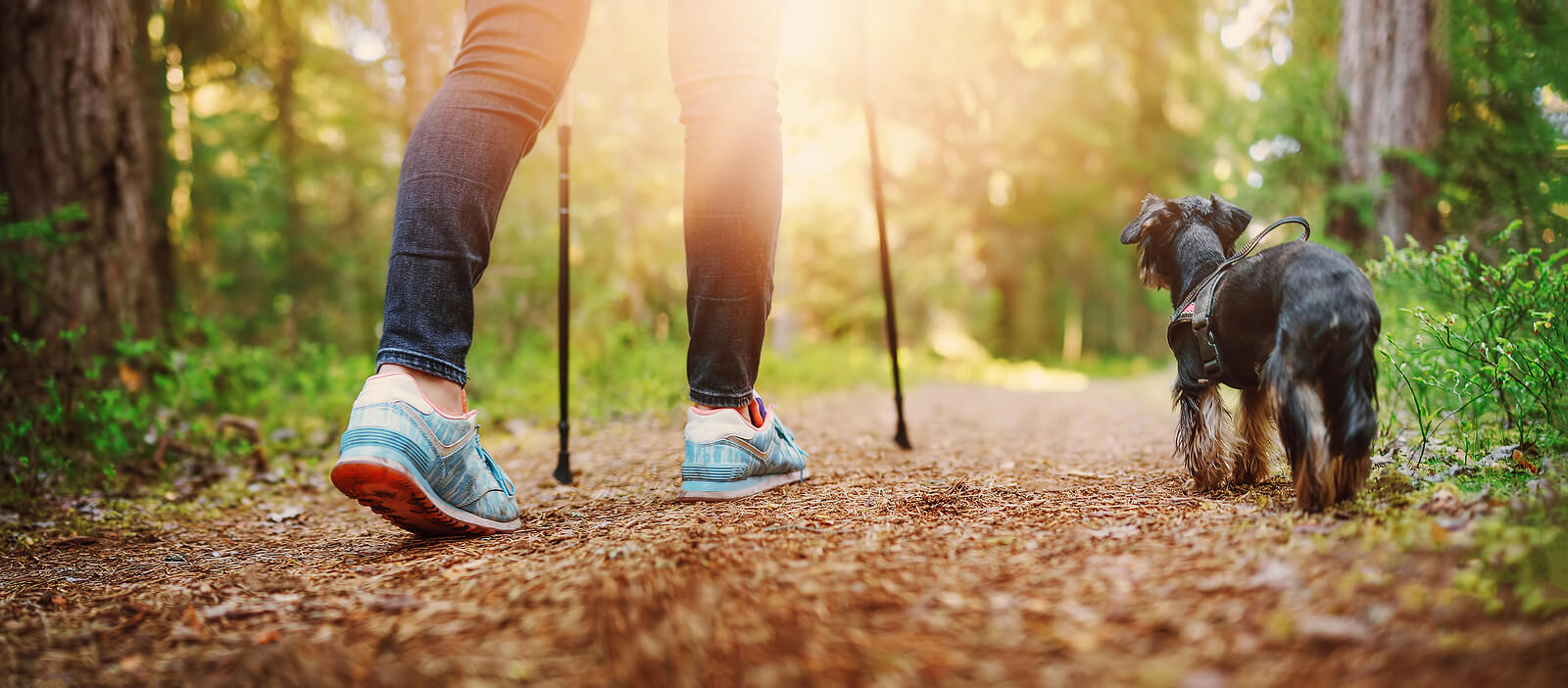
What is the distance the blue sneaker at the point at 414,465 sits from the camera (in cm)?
176

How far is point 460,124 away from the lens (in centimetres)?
196

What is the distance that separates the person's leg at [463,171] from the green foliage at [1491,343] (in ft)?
8.03

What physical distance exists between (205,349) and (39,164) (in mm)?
1841

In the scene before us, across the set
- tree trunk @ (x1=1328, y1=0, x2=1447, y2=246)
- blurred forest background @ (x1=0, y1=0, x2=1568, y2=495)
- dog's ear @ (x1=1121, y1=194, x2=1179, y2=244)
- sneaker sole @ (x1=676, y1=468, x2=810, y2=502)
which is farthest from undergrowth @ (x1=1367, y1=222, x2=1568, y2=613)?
sneaker sole @ (x1=676, y1=468, x2=810, y2=502)

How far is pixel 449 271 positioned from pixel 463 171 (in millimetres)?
249

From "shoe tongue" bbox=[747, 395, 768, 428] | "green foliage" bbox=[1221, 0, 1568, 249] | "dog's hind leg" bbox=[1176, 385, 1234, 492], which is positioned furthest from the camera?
"green foliage" bbox=[1221, 0, 1568, 249]

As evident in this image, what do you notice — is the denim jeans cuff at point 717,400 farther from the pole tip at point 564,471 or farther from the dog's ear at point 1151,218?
the dog's ear at point 1151,218

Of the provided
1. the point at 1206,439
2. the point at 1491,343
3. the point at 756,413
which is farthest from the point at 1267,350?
the point at 756,413

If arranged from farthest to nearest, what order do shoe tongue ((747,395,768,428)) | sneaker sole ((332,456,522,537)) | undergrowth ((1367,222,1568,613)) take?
shoe tongue ((747,395,768,428))
sneaker sole ((332,456,522,537))
undergrowth ((1367,222,1568,613))

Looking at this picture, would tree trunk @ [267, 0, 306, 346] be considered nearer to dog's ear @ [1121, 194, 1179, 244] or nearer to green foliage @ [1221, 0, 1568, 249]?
dog's ear @ [1121, 194, 1179, 244]

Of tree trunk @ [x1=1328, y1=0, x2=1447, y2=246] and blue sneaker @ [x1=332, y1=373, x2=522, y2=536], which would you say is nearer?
blue sneaker @ [x1=332, y1=373, x2=522, y2=536]

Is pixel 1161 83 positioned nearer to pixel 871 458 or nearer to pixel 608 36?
pixel 608 36

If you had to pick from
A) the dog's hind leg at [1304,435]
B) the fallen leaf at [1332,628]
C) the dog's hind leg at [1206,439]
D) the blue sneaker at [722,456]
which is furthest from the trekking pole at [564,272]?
the fallen leaf at [1332,628]

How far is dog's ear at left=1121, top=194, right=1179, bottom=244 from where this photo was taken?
2.66 m
